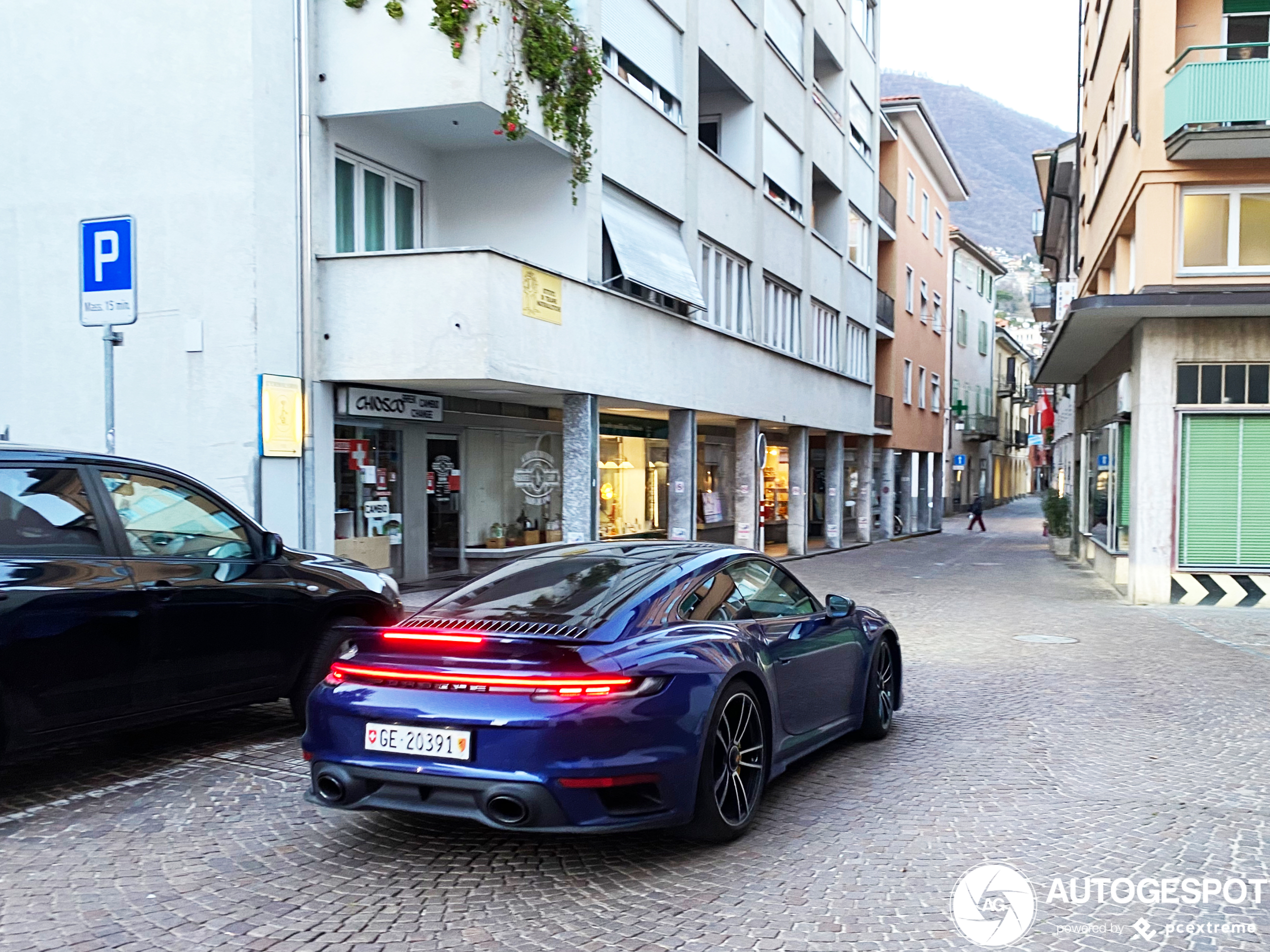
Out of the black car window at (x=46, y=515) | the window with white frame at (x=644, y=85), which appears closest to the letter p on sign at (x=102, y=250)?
the black car window at (x=46, y=515)

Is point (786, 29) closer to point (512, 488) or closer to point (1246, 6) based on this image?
point (1246, 6)

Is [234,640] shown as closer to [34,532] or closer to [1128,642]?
[34,532]

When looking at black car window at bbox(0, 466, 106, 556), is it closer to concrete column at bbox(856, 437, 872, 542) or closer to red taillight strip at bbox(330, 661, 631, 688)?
red taillight strip at bbox(330, 661, 631, 688)

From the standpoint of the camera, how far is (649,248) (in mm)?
17719

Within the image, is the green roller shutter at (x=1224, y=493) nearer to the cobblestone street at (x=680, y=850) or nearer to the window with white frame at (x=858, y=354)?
the cobblestone street at (x=680, y=850)

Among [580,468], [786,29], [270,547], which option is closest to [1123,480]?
[580,468]

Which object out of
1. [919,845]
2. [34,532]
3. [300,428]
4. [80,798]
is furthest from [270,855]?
[300,428]

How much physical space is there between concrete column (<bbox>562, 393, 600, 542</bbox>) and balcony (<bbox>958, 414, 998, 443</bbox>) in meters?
45.1

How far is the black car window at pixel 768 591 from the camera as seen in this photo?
6.04m

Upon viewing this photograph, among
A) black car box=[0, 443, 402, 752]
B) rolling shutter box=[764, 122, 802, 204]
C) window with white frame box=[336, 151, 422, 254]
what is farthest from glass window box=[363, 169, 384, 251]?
rolling shutter box=[764, 122, 802, 204]

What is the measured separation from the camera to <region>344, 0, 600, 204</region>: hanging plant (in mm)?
12852

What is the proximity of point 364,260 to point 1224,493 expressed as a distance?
1243 centimetres

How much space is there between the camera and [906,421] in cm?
3950

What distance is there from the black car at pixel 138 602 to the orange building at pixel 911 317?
31.0 m
